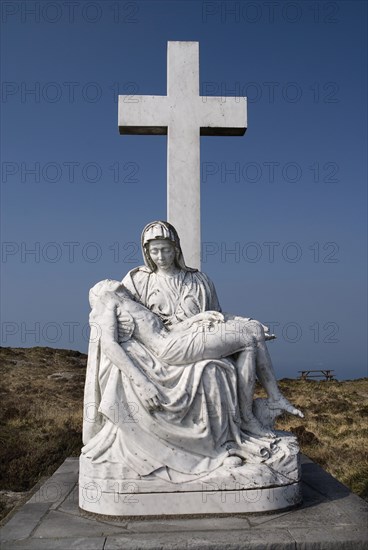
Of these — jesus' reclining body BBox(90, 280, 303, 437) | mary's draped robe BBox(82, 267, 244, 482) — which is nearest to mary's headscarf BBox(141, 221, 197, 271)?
jesus' reclining body BBox(90, 280, 303, 437)

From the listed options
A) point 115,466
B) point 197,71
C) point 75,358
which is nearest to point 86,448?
point 115,466

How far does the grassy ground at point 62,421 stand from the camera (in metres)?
7.31

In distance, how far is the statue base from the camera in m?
3.97

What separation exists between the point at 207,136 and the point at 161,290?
2.36 meters

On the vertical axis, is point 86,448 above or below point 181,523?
above

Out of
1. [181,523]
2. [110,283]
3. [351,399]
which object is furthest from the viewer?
[351,399]

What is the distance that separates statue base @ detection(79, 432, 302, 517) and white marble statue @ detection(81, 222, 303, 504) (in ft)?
0.05

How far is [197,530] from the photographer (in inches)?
146

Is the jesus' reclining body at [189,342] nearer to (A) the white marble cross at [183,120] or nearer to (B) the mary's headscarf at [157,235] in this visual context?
(B) the mary's headscarf at [157,235]

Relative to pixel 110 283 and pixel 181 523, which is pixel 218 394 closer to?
pixel 181 523

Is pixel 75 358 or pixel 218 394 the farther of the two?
pixel 75 358

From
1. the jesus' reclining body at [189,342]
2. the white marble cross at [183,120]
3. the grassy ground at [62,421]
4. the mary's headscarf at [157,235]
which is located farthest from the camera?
the grassy ground at [62,421]

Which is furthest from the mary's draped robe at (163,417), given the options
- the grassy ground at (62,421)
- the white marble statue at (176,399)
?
the grassy ground at (62,421)

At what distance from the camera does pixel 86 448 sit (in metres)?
4.24
